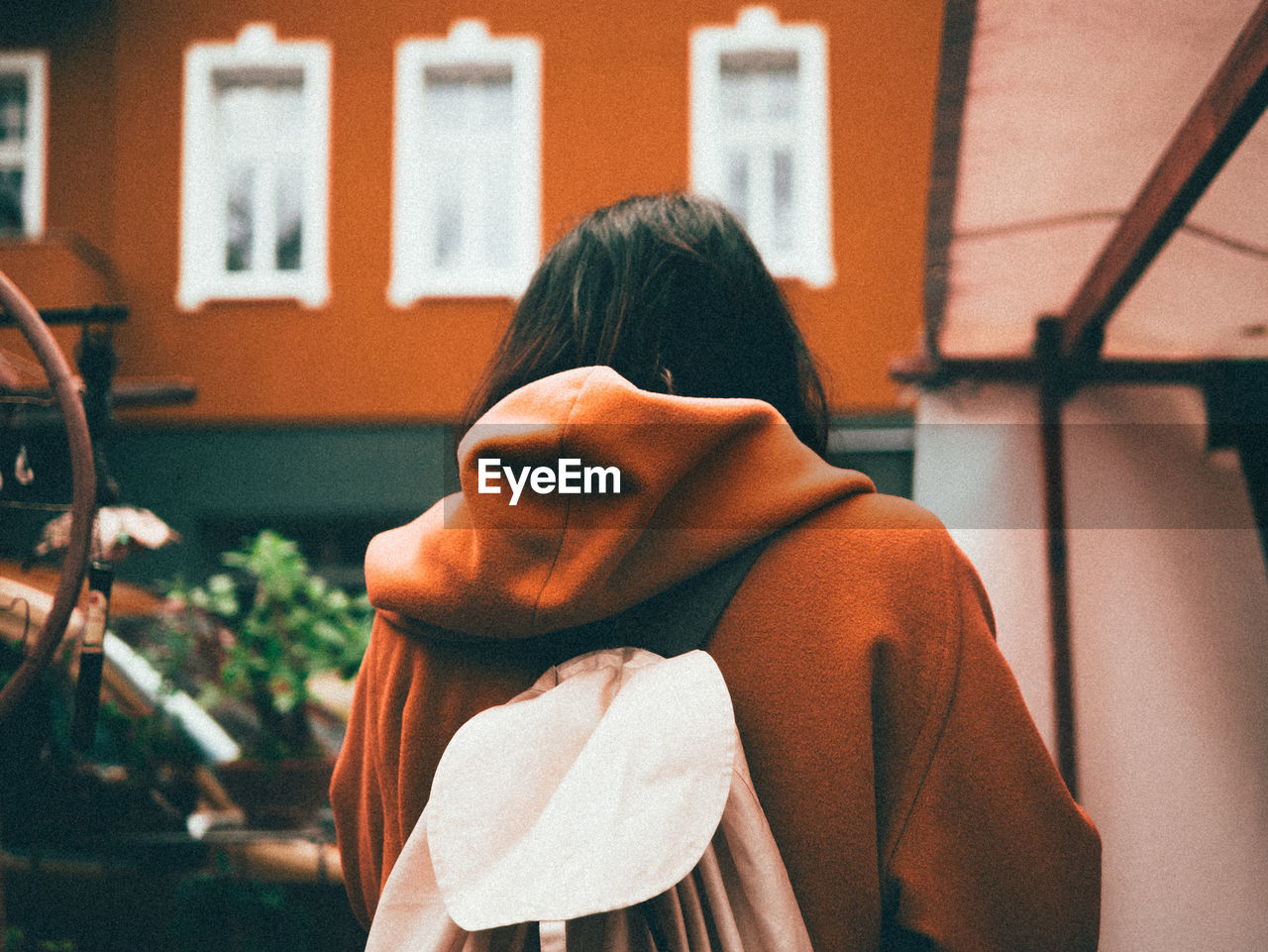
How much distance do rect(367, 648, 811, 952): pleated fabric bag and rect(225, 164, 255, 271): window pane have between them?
715 centimetres

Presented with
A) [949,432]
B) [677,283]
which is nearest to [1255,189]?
[949,432]

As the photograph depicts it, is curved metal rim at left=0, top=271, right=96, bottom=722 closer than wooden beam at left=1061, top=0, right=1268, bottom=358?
Yes

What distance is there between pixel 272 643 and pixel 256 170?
561cm

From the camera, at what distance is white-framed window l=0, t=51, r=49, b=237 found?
7004 millimetres

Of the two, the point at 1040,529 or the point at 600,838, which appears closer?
the point at 600,838

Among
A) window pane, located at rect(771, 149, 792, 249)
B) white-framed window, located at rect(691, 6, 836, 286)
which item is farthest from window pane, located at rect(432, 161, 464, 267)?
window pane, located at rect(771, 149, 792, 249)

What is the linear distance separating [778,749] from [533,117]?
6696mm

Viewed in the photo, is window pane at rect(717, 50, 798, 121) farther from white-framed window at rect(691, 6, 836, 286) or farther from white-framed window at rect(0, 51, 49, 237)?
white-framed window at rect(0, 51, 49, 237)

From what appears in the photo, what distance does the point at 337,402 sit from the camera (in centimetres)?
689

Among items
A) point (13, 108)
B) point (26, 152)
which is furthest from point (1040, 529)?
point (13, 108)

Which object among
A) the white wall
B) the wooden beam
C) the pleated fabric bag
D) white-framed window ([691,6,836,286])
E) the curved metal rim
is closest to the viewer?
the pleated fabric bag

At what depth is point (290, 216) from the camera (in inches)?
286

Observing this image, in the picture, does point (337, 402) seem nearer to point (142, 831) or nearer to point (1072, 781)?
point (142, 831)

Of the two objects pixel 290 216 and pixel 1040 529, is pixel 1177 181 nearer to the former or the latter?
pixel 1040 529
